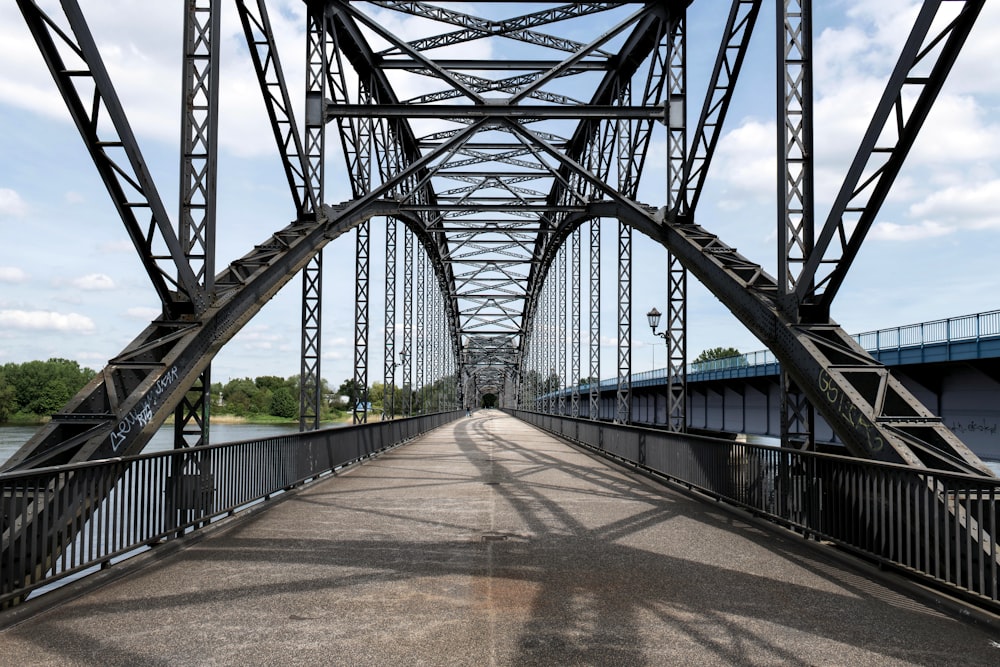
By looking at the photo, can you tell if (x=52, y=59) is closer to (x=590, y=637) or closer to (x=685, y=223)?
(x=590, y=637)

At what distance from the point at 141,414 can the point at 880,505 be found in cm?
766

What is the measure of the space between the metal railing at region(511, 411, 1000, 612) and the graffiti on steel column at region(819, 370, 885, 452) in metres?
0.36

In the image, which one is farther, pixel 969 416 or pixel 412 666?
pixel 969 416

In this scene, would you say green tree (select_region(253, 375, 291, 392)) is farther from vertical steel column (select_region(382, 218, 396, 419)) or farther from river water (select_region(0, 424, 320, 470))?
vertical steel column (select_region(382, 218, 396, 419))

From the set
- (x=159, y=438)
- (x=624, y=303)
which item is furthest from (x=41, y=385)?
(x=624, y=303)

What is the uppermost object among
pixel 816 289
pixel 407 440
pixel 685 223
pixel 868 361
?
pixel 685 223

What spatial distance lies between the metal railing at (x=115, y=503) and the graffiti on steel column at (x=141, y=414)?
456 millimetres

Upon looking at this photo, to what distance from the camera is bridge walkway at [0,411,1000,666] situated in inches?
202

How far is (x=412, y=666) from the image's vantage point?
15.8 feet

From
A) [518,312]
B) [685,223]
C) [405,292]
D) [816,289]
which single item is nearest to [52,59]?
[816,289]

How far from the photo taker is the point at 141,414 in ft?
28.7

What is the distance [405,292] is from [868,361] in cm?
2928

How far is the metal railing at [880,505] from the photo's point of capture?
246 inches

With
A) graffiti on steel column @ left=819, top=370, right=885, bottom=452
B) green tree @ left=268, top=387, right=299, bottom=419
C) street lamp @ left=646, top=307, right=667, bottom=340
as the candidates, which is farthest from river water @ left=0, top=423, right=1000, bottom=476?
green tree @ left=268, top=387, right=299, bottom=419
